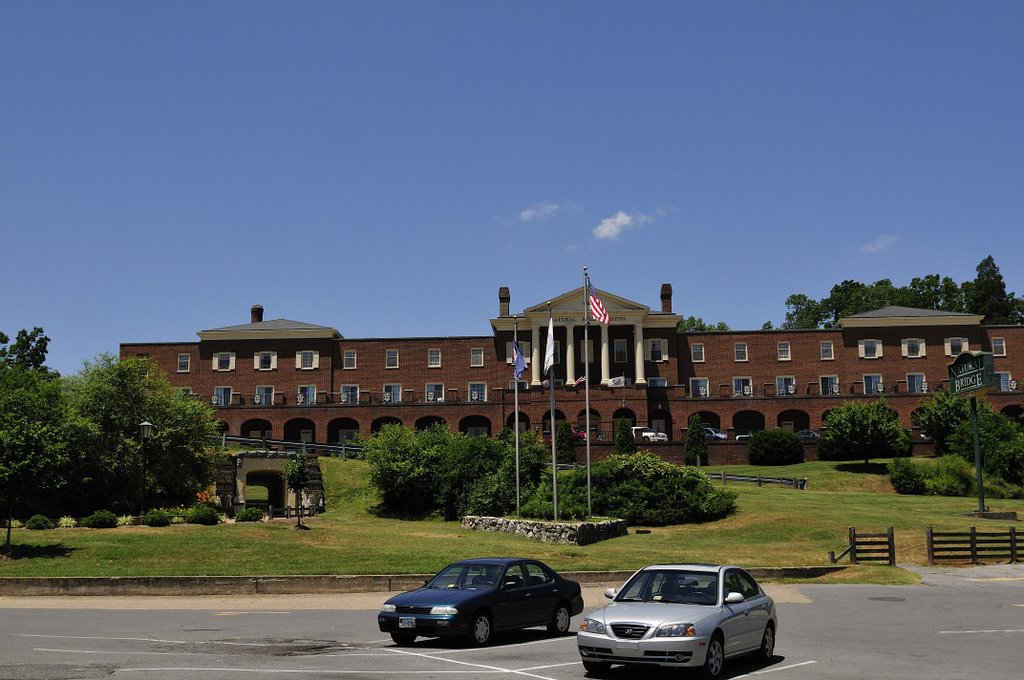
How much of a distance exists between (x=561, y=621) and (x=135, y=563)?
19.1 metres

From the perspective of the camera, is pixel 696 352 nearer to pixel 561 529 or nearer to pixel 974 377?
pixel 974 377

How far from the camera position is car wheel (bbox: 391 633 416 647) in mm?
16062

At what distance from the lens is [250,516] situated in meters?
45.1

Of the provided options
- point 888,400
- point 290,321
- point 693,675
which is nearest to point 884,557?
point 693,675

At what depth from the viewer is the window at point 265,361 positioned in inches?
3305

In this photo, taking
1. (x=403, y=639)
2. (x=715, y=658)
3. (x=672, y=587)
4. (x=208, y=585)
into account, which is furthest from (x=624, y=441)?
(x=715, y=658)

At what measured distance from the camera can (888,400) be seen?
258ft

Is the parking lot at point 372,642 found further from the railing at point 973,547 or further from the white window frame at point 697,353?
the white window frame at point 697,353

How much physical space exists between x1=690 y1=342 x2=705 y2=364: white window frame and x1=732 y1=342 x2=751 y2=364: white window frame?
8.94ft

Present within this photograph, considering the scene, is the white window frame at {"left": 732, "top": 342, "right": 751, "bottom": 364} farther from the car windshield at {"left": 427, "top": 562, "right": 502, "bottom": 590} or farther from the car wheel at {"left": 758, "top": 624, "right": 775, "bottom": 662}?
the car wheel at {"left": 758, "top": 624, "right": 775, "bottom": 662}

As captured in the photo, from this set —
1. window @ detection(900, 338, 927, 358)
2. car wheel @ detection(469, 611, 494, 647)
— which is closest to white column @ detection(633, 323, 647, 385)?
window @ detection(900, 338, 927, 358)

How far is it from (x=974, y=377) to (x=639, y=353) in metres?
33.9

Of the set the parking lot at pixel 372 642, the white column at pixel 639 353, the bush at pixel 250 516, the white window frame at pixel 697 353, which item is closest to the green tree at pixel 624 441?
the white column at pixel 639 353

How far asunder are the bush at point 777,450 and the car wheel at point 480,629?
5496cm
